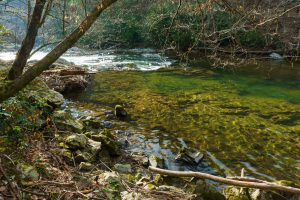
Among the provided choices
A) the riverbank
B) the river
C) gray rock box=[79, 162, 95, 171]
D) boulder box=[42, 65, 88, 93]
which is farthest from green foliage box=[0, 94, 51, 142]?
boulder box=[42, 65, 88, 93]

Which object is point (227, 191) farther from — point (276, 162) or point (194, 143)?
point (194, 143)

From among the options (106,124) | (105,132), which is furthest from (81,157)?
(106,124)

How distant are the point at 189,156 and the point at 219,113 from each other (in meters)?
3.81

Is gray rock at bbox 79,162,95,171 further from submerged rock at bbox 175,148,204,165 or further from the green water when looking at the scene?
the green water

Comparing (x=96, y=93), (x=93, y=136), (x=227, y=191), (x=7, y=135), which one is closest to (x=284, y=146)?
(x=227, y=191)

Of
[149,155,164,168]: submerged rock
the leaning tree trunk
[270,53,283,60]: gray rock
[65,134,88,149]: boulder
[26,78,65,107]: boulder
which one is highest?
the leaning tree trunk

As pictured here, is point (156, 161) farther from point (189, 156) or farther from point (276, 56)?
point (276, 56)

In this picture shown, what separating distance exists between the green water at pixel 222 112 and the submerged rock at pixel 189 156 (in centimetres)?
29

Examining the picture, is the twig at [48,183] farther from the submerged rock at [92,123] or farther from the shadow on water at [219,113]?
the submerged rock at [92,123]

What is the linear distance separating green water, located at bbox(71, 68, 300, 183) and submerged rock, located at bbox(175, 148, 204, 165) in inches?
11.5

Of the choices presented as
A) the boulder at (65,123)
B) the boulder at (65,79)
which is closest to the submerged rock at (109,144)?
the boulder at (65,123)

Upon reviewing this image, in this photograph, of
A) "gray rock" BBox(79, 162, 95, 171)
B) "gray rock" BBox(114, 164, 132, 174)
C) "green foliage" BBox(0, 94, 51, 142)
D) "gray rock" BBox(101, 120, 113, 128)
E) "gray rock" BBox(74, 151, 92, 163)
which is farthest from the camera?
"gray rock" BBox(101, 120, 113, 128)

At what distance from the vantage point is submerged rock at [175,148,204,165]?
23.6 ft

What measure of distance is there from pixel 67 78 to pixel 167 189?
33.8ft
